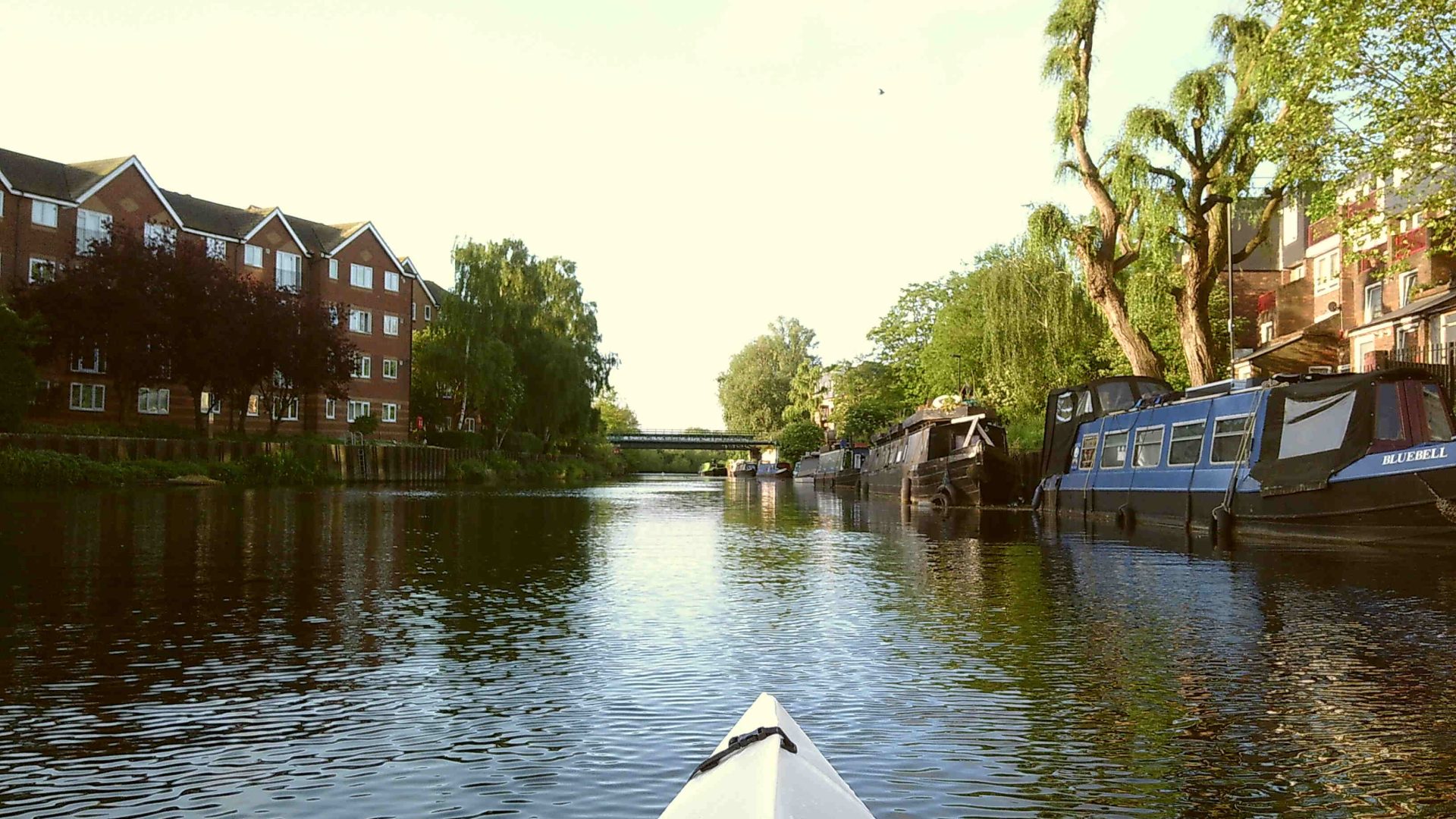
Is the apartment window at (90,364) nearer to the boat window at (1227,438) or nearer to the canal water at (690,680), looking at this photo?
the canal water at (690,680)

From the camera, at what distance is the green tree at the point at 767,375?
11944cm

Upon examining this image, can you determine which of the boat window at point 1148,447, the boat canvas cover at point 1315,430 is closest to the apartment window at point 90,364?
the boat window at point 1148,447

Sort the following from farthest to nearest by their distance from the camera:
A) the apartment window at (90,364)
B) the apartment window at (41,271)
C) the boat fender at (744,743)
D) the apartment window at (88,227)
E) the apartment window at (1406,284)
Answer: the apartment window at (88,227) → the apartment window at (90,364) → the apartment window at (41,271) → the apartment window at (1406,284) → the boat fender at (744,743)

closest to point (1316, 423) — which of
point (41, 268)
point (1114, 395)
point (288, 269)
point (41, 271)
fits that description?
point (1114, 395)

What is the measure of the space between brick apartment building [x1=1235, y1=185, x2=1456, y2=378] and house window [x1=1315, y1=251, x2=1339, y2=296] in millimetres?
31

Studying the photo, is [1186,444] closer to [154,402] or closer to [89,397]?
[89,397]

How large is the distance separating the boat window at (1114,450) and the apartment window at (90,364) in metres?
38.8

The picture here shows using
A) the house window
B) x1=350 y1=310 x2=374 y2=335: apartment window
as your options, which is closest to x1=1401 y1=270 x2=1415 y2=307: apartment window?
the house window

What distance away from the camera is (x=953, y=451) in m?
36.3

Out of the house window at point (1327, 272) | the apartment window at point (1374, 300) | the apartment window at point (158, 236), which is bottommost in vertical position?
the apartment window at point (1374, 300)

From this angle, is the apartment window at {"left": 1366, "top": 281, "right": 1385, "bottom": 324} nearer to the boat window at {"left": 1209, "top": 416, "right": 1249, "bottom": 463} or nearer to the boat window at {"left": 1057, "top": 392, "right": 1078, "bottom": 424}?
the boat window at {"left": 1057, "top": 392, "right": 1078, "bottom": 424}

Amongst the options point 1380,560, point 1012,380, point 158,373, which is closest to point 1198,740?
point 1380,560

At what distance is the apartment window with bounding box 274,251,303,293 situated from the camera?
6319 cm

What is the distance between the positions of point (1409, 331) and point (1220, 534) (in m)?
22.7
